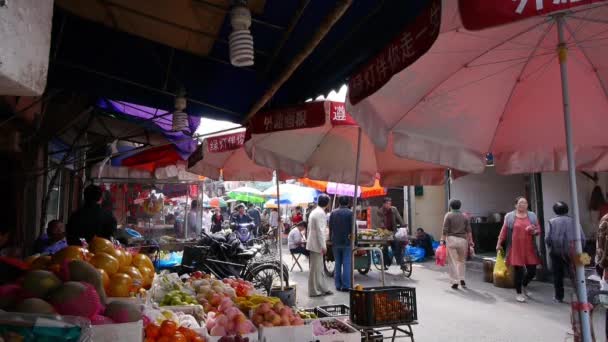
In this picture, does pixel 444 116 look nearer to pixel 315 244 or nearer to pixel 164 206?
pixel 315 244

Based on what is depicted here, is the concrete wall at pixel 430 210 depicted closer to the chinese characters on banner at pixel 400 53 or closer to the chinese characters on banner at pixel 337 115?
the chinese characters on banner at pixel 337 115

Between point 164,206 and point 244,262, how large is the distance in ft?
9.96

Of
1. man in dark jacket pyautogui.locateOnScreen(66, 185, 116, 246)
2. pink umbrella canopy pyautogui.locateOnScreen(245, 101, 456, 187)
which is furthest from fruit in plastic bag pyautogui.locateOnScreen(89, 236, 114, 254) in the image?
Result: pink umbrella canopy pyautogui.locateOnScreen(245, 101, 456, 187)

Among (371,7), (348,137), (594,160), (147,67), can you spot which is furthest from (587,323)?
(147,67)

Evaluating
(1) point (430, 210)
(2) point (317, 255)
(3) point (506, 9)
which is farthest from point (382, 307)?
(1) point (430, 210)

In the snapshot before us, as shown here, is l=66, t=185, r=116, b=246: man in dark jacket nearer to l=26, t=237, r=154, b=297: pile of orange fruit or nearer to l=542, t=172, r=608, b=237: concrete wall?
l=26, t=237, r=154, b=297: pile of orange fruit

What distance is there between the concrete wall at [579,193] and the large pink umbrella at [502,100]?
24.6 ft

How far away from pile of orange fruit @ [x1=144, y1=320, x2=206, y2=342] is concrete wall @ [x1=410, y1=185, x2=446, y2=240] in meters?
15.1

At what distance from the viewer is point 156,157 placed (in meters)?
8.95

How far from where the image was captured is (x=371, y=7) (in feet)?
13.3

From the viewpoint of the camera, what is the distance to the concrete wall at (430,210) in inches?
668

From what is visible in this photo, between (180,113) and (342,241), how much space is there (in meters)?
5.13

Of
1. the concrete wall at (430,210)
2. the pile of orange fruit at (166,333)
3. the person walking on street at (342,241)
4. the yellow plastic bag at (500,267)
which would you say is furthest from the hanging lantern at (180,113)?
the concrete wall at (430,210)

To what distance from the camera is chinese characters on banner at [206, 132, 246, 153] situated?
6.41m
